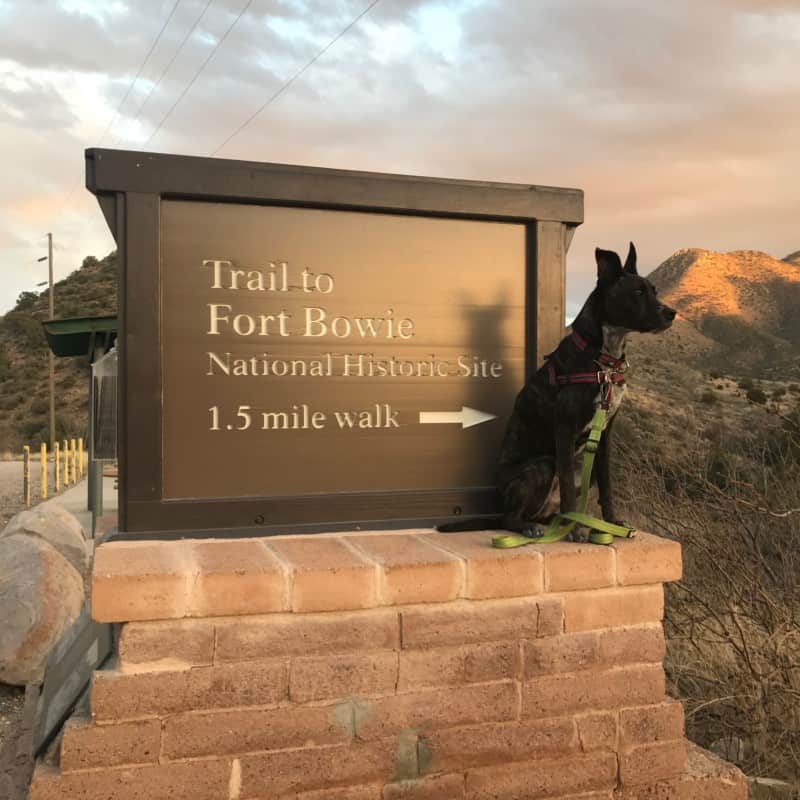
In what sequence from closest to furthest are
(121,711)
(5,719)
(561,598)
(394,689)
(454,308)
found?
(121,711) → (394,689) → (561,598) → (454,308) → (5,719)

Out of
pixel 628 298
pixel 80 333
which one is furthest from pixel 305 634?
pixel 80 333

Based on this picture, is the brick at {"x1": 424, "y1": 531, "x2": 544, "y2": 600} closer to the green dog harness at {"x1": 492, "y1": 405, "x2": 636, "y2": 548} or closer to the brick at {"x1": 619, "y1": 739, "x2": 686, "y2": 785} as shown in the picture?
the green dog harness at {"x1": 492, "y1": 405, "x2": 636, "y2": 548}

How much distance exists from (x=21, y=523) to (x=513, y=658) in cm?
680

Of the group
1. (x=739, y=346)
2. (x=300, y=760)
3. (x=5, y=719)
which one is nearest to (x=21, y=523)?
(x=5, y=719)

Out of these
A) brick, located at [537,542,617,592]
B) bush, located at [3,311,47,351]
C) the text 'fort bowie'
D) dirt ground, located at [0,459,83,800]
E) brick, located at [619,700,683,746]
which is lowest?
dirt ground, located at [0,459,83,800]

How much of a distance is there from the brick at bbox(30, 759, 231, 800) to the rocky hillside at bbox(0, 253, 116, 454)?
3531cm

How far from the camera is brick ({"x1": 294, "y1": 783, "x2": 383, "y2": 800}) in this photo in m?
2.16

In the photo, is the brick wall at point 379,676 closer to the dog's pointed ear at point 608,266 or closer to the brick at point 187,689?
the brick at point 187,689

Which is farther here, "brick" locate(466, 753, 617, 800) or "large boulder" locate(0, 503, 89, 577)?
"large boulder" locate(0, 503, 89, 577)

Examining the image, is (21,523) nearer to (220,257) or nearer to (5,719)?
(5,719)

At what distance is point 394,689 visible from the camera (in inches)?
89.0

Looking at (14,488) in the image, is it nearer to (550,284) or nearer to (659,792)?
(550,284)

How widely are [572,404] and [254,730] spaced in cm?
144

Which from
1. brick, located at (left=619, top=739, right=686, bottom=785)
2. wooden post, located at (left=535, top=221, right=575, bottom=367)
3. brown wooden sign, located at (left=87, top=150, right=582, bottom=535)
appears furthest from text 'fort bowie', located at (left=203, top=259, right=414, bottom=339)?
brick, located at (left=619, top=739, right=686, bottom=785)
